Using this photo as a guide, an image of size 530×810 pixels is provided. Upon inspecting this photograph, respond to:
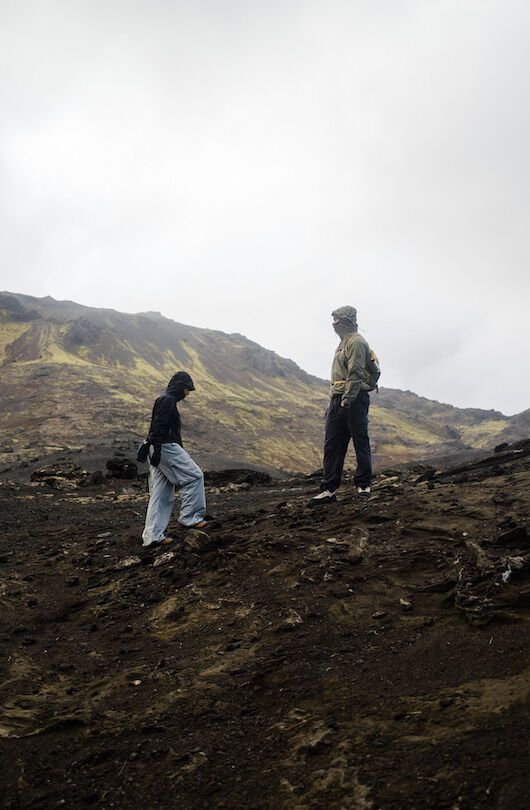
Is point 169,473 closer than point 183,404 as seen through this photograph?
Yes

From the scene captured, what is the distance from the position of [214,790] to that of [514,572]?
1910 millimetres

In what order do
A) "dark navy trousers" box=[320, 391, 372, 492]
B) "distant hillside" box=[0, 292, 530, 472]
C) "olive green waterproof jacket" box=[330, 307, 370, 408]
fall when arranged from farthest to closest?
"distant hillside" box=[0, 292, 530, 472] → "dark navy trousers" box=[320, 391, 372, 492] → "olive green waterproof jacket" box=[330, 307, 370, 408]

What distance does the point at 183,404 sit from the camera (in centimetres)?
3334

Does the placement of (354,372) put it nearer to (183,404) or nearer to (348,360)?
(348,360)

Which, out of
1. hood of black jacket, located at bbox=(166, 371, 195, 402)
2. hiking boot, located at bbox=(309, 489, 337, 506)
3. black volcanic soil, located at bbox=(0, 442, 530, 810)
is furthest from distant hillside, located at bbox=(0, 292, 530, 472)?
black volcanic soil, located at bbox=(0, 442, 530, 810)

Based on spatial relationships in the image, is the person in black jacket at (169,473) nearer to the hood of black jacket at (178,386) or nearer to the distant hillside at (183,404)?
the hood of black jacket at (178,386)

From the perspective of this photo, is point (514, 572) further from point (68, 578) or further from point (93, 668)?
point (68, 578)

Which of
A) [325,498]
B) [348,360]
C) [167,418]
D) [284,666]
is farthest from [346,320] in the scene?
[284,666]

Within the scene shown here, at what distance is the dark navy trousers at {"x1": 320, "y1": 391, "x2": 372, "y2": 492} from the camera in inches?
222

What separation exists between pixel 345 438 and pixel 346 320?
4.35 ft

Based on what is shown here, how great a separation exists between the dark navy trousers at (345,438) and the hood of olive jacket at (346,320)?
741 millimetres

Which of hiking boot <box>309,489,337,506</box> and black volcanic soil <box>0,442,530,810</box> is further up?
hiking boot <box>309,489,337,506</box>

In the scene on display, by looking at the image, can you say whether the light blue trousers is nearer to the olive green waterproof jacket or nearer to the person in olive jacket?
the person in olive jacket

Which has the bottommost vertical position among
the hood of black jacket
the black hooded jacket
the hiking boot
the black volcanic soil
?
the black volcanic soil
